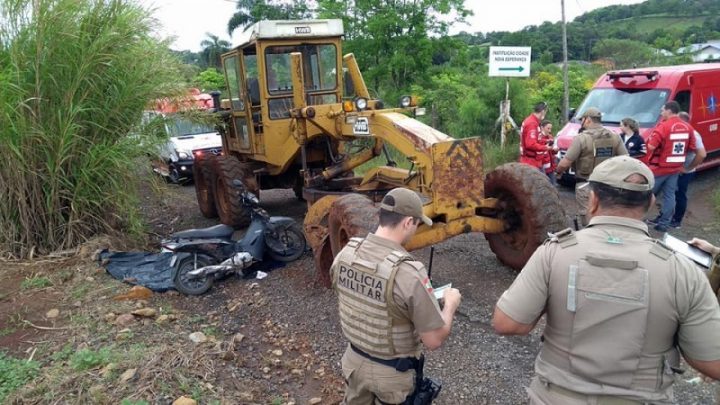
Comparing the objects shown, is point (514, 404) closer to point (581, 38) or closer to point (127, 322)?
point (127, 322)

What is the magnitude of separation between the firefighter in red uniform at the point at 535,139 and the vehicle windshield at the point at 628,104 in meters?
2.83

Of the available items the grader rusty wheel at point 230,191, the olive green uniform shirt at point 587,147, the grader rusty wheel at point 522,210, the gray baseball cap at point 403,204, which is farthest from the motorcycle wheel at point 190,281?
the olive green uniform shirt at point 587,147

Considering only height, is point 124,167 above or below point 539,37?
below

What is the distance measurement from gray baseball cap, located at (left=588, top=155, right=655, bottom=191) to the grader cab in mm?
2509

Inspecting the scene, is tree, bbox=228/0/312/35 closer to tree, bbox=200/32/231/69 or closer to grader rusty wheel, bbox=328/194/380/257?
tree, bbox=200/32/231/69

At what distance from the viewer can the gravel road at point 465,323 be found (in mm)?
3451

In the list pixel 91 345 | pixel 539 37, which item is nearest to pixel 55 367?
pixel 91 345

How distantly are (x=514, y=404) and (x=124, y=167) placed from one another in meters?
5.00

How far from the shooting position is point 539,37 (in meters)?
42.3

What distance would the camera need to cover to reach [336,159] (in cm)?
688

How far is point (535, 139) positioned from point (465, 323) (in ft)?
11.9

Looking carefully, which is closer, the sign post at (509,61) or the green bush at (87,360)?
the green bush at (87,360)

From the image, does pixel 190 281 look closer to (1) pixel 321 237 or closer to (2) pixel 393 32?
(1) pixel 321 237

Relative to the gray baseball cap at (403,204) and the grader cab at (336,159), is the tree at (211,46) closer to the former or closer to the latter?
the grader cab at (336,159)
